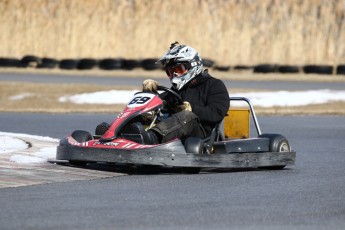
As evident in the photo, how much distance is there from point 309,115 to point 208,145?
10366 mm

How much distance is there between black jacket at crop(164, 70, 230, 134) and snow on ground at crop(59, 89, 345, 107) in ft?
40.0

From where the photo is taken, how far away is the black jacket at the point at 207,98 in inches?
414

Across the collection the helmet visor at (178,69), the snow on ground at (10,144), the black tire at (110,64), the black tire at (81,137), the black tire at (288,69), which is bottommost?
the black tire at (110,64)

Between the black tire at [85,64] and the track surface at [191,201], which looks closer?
the track surface at [191,201]

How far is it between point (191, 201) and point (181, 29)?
34734mm

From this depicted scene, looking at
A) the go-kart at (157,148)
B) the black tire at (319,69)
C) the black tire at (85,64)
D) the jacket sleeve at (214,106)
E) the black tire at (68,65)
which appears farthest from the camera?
the black tire at (85,64)

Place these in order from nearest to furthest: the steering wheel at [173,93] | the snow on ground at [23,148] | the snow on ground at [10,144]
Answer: the steering wheel at [173,93] → the snow on ground at [23,148] → the snow on ground at [10,144]

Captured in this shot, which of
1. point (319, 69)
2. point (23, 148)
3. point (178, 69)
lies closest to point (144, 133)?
point (178, 69)

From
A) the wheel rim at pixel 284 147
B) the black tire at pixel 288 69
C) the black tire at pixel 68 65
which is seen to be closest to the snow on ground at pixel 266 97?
the black tire at pixel 288 69

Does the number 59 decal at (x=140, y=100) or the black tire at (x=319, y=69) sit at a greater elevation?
the number 59 decal at (x=140, y=100)

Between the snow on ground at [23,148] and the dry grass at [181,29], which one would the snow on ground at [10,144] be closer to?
the snow on ground at [23,148]

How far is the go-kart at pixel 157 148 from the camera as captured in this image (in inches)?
387

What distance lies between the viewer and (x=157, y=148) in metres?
9.81

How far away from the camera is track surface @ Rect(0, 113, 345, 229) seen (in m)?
6.88
